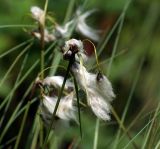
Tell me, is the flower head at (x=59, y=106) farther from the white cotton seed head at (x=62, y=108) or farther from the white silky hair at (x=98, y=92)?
the white silky hair at (x=98, y=92)

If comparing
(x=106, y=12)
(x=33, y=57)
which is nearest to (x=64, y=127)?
(x=33, y=57)

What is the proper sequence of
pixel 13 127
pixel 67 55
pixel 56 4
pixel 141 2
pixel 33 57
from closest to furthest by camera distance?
pixel 67 55, pixel 13 127, pixel 33 57, pixel 56 4, pixel 141 2

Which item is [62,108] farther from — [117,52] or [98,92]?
[117,52]

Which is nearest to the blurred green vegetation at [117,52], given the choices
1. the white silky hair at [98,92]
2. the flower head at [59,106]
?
the flower head at [59,106]

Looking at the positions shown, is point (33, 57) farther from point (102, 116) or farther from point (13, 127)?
point (102, 116)

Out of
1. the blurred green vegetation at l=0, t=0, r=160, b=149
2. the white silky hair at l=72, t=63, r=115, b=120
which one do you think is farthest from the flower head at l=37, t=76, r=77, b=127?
the blurred green vegetation at l=0, t=0, r=160, b=149

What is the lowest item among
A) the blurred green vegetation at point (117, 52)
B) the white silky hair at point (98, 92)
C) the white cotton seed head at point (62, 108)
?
the blurred green vegetation at point (117, 52)

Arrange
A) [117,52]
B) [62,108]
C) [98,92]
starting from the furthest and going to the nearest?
[117,52] < [62,108] < [98,92]

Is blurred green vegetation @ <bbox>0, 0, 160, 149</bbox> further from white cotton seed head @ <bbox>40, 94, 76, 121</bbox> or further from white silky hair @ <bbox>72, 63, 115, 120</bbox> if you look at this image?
white silky hair @ <bbox>72, 63, 115, 120</bbox>

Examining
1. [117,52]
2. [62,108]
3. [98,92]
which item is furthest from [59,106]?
[117,52]
